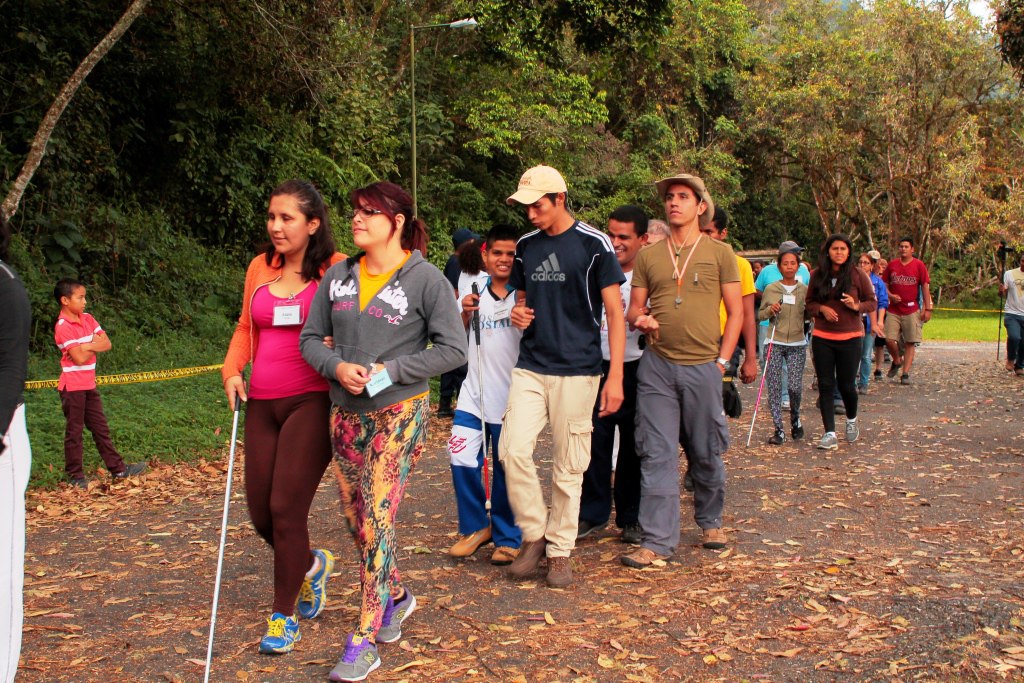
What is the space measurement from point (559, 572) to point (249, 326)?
2.12 m

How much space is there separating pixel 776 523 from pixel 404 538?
2.47m

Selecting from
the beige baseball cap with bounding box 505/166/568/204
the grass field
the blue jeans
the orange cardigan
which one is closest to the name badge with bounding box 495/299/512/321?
the beige baseball cap with bounding box 505/166/568/204

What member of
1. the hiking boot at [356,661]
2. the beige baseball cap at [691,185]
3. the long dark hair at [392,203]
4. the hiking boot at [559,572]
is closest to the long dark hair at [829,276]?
the beige baseball cap at [691,185]

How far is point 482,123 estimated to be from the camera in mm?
32500

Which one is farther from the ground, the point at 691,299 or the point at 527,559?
the point at 691,299

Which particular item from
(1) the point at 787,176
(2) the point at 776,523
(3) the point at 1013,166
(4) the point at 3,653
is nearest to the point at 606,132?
(1) the point at 787,176

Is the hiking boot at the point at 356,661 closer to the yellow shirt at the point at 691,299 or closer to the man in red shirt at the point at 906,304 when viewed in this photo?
the yellow shirt at the point at 691,299

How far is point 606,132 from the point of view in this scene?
135 feet

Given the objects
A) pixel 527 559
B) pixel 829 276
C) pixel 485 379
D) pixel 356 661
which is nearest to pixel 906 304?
pixel 829 276

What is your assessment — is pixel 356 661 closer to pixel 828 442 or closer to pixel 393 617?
pixel 393 617

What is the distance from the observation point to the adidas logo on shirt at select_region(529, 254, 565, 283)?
18.4ft

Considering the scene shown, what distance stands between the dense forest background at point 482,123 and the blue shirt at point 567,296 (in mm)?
9504

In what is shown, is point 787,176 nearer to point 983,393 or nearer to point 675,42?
point 675,42

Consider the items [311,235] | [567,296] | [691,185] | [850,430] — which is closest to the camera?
[311,235]
